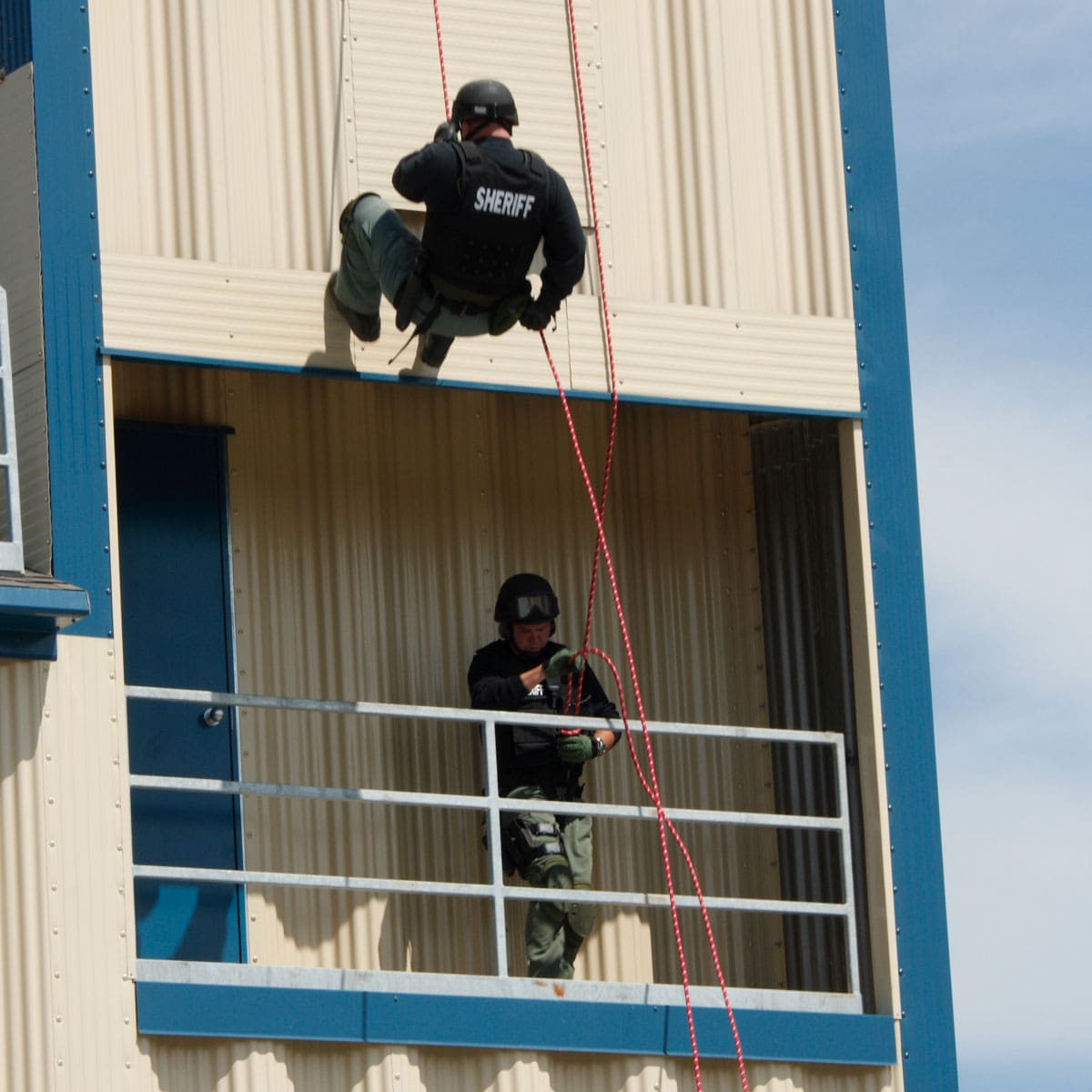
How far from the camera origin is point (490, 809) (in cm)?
1360

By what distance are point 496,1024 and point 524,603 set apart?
95.5 inches

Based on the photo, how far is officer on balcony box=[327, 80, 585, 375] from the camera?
1307 cm

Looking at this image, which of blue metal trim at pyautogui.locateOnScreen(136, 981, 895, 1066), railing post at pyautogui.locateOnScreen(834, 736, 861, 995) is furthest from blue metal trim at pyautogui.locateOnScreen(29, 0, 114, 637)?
railing post at pyautogui.locateOnScreen(834, 736, 861, 995)

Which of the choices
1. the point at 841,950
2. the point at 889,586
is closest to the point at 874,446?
the point at 889,586

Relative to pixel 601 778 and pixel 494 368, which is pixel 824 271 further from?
pixel 601 778

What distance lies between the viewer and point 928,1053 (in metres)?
14.8

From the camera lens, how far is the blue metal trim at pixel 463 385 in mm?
13695

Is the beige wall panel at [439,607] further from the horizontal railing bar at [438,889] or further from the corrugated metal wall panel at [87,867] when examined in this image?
the corrugated metal wall panel at [87,867]

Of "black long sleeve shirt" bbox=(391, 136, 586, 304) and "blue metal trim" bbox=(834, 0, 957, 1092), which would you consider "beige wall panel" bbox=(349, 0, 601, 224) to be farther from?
"blue metal trim" bbox=(834, 0, 957, 1092)

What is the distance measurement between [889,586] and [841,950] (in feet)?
6.85

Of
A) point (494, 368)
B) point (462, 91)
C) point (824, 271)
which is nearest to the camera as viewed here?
point (462, 91)

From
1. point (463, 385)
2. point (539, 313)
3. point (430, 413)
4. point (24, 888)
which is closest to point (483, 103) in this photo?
point (539, 313)

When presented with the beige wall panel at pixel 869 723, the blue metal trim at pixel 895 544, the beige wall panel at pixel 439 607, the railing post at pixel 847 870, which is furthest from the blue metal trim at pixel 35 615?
the blue metal trim at pixel 895 544

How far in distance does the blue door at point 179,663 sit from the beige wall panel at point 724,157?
2.60 metres
